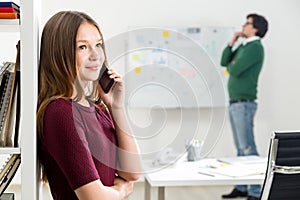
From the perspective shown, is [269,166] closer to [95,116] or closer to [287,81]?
[95,116]

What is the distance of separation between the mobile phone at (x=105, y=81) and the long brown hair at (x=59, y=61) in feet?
0.35

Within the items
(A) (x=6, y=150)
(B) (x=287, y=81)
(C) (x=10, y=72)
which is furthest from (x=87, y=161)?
(B) (x=287, y=81)

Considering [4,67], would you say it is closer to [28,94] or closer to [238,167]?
[28,94]

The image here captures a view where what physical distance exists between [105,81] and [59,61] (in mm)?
208

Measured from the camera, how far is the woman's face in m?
1.69

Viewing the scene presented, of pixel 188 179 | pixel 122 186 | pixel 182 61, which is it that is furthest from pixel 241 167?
pixel 182 61

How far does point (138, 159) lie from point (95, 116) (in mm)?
240

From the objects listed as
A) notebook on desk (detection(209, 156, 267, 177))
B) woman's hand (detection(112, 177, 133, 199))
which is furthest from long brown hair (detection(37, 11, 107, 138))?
notebook on desk (detection(209, 156, 267, 177))

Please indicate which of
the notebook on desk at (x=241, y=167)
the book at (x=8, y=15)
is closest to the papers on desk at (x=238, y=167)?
the notebook on desk at (x=241, y=167)

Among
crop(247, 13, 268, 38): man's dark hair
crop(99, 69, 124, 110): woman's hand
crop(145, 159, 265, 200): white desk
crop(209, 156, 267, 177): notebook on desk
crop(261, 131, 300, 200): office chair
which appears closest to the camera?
crop(99, 69, 124, 110): woman's hand

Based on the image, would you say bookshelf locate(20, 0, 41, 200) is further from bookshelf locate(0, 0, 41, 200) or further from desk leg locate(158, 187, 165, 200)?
desk leg locate(158, 187, 165, 200)

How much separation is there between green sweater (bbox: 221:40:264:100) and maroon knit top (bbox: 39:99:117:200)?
Answer: 11.7 ft

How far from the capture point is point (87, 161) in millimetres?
1629

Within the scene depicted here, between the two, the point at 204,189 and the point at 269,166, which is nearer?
the point at 269,166
